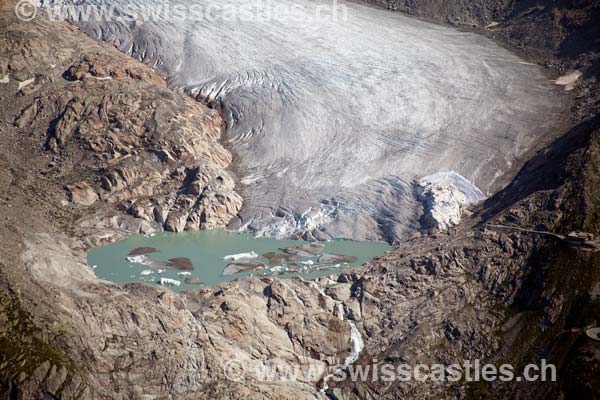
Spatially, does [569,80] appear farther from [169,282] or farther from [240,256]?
[169,282]

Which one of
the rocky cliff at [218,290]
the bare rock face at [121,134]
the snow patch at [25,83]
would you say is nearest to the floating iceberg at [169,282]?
the rocky cliff at [218,290]

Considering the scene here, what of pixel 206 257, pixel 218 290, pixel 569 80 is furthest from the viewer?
pixel 569 80

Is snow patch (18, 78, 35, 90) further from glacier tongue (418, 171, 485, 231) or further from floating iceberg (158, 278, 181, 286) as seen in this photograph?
glacier tongue (418, 171, 485, 231)

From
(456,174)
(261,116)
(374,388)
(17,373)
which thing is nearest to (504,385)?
(374,388)

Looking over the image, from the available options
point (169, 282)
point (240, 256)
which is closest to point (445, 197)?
point (240, 256)

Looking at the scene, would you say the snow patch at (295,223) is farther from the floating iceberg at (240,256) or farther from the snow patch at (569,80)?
the snow patch at (569,80)

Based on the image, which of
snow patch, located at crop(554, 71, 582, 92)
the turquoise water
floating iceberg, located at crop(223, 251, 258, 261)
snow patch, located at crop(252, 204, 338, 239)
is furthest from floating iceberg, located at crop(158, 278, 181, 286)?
snow patch, located at crop(554, 71, 582, 92)
